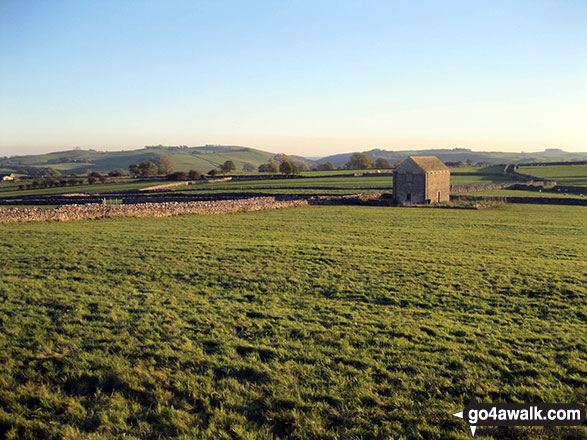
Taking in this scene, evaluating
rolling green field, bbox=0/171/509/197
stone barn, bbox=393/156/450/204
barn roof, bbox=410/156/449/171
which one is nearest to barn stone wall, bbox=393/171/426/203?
stone barn, bbox=393/156/450/204

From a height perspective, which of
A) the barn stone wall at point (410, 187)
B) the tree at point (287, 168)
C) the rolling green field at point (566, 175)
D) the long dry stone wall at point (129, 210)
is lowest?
the long dry stone wall at point (129, 210)

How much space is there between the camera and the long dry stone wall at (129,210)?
29359 mm

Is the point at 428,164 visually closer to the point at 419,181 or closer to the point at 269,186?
the point at 419,181

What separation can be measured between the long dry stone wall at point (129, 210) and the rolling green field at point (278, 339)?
13.0 metres

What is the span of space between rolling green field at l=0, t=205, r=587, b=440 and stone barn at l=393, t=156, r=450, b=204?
28535mm

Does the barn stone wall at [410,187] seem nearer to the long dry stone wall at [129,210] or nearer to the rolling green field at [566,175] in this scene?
the long dry stone wall at [129,210]

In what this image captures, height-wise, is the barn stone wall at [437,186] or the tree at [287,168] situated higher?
the tree at [287,168]

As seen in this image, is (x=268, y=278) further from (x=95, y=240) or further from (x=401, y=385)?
(x=95, y=240)

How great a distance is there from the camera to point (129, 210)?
34.4 meters

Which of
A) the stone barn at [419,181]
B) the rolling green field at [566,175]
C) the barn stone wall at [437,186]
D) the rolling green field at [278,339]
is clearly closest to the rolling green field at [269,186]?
the rolling green field at [566,175]

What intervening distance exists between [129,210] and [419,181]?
3259 centimetres

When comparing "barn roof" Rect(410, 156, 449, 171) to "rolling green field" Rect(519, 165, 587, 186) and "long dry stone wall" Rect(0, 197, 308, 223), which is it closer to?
"long dry stone wall" Rect(0, 197, 308, 223)

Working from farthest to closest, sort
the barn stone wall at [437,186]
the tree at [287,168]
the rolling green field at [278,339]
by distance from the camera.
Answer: the tree at [287,168] < the barn stone wall at [437,186] < the rolling green field at [278,339]

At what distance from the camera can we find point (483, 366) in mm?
7672
